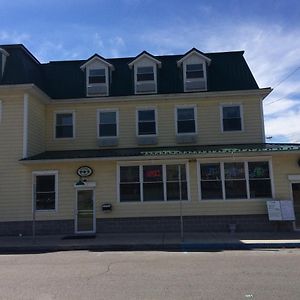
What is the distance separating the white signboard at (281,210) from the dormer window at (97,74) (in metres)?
10.8

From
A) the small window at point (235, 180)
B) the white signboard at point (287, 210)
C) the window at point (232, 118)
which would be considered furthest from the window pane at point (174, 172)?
the white signboard at point (287, 210)

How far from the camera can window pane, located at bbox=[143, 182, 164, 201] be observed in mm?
19141

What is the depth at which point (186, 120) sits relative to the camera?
71.5ft

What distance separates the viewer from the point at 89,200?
19375mm

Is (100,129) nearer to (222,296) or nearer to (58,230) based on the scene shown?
(58,230)

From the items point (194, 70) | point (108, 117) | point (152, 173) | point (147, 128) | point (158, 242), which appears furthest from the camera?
point (194, 70)

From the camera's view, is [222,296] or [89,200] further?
[89,200]

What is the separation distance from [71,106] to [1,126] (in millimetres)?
4168

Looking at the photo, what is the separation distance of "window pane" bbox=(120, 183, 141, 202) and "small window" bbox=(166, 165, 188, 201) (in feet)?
5.10

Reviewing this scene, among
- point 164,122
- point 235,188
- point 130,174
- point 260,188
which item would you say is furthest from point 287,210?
point 164,122

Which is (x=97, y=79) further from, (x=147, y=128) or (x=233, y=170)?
(x=233, y=170)

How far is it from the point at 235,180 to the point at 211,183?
116cm

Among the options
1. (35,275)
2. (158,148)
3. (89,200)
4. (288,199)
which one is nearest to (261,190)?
(288,199)

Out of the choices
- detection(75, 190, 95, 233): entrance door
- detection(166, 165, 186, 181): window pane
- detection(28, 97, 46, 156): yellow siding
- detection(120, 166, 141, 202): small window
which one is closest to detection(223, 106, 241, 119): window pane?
detection(166, 165, 186, 181): window pane
